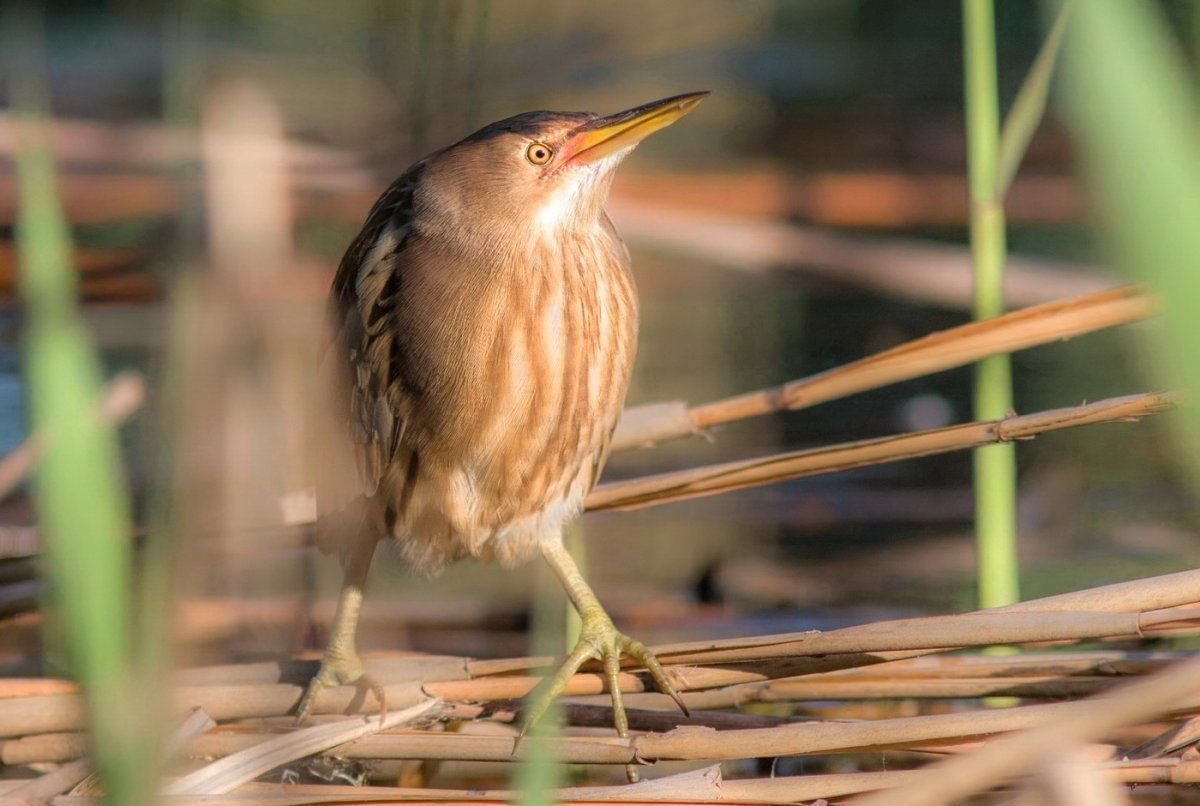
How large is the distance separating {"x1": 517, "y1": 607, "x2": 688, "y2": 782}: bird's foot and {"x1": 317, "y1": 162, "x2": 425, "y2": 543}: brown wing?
0.36 metres

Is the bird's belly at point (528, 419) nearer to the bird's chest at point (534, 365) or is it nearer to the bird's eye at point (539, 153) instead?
the bird's chest at point (534, 365)

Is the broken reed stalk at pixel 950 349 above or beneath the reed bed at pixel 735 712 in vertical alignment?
above

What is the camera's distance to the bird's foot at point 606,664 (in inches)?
61.1

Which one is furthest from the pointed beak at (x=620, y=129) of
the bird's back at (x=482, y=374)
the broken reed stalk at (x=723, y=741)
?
the broken reed stalk at (x=723, y=741)

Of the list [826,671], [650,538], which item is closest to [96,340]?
[650,538]

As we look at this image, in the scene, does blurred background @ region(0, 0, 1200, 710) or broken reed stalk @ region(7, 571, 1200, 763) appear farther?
broken reed stalk @ region(7, 571, 1200, 763)

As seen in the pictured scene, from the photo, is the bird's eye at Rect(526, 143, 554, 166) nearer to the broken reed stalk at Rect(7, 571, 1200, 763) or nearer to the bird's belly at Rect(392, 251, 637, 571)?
the bird's belly at Rect(392, 251, 637, 571)

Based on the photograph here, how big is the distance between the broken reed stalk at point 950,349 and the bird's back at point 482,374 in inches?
6.0

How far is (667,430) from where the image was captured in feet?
6.49

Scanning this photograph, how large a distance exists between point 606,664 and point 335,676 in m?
0.30

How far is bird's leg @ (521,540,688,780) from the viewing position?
62.2 inches

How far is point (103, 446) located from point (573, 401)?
1.13 metres

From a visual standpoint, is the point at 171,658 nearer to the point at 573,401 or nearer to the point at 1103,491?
the point at 573,401

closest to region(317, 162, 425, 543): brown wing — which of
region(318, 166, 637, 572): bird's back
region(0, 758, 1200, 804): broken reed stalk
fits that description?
region(318, 166, 637, 572): bird's back
